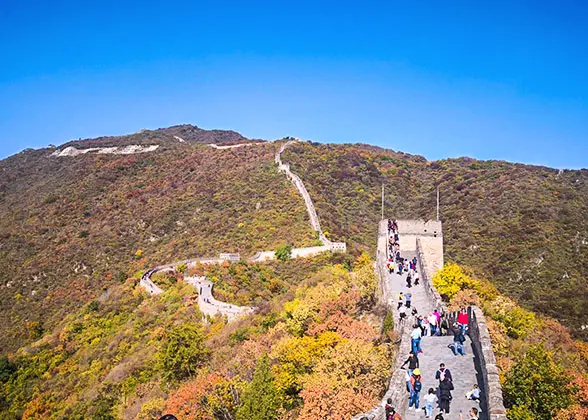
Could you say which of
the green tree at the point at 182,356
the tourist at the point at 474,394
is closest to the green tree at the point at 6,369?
the green tree at the point at 182,356

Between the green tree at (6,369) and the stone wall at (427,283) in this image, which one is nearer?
the stone wall at (427,283)

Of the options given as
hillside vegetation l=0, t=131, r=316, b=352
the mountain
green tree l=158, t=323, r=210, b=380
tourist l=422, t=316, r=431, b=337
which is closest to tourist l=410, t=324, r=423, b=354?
the mountain

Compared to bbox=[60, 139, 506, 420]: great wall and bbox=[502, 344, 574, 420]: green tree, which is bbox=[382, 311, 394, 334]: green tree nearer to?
bbox=[60, 139, 506, 420]: great wall

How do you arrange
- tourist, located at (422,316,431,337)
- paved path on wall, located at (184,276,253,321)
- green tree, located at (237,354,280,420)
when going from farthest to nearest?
paved path on wall, located at (184,276,253,321)
tourist, located at (422,316,431,337)
green tree, located at (237,354,280,420)

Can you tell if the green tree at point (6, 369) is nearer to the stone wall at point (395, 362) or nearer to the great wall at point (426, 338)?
the great wall at point (426, 338)

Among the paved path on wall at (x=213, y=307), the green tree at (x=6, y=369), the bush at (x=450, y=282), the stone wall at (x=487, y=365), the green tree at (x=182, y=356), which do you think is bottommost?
the green tree at (x=6, y=369)
